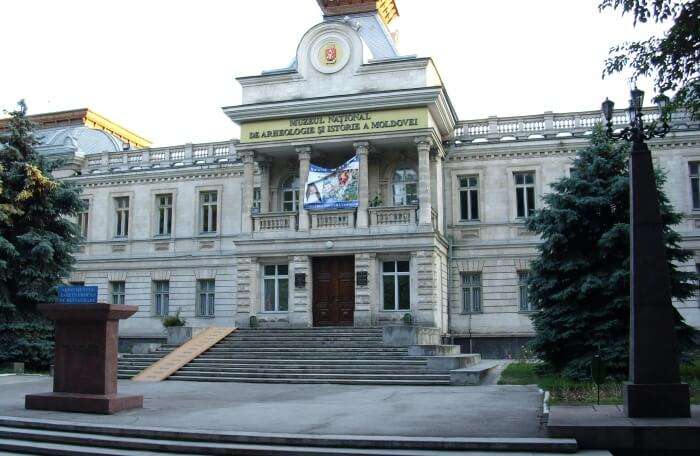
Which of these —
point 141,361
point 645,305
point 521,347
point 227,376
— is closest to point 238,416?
point 645,305

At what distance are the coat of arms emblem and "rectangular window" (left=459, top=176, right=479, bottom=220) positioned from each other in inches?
288

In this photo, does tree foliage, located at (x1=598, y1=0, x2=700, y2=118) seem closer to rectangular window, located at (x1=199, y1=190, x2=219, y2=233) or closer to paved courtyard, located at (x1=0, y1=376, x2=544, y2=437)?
paved courtyard, located at (x1=0, y1=376, x2=544, y2=437)

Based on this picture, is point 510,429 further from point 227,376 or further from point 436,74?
point 436,74

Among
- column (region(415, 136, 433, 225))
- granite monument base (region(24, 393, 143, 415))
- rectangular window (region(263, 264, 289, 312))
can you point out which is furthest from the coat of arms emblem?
granite monument base (region(24, 393, 143, 415))

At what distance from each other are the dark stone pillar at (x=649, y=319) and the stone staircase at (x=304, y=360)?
9196 millimetres

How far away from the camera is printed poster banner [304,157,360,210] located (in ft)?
88.6

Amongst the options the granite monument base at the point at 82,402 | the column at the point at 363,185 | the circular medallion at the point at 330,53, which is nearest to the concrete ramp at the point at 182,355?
the column at the point at 363,185

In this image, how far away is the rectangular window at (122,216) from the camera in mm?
35125

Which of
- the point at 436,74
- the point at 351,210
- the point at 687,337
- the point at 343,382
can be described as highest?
the point at 436,74

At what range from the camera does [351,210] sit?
26953 mm

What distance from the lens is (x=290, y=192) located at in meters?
31.0

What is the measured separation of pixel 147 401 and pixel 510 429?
8228 millimetres

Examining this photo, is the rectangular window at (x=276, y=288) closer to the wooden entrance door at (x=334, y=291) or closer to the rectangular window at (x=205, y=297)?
the wooden entrance door at (x=334, y=291)

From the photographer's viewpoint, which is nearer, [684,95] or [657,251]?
[657,251]
